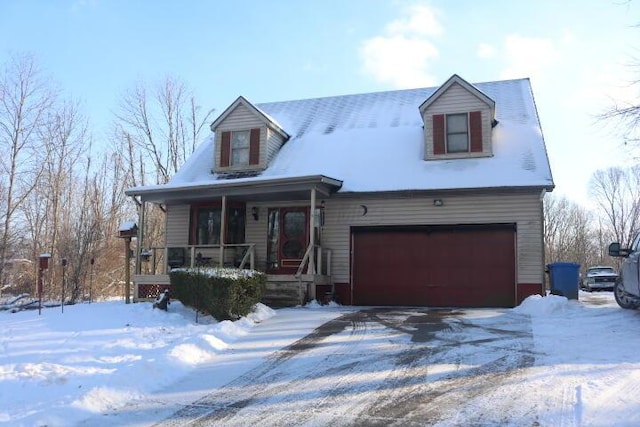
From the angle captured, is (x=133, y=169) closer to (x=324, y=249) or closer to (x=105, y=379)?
(x=324, y=249)

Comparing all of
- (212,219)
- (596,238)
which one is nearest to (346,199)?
(212,219)

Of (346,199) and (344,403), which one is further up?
(346,199)

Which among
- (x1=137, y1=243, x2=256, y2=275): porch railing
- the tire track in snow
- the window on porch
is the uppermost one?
the window on porch

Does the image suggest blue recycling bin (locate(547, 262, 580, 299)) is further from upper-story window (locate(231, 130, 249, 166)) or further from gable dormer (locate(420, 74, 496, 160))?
upper-story window (locate(231, 130, 249, 166))

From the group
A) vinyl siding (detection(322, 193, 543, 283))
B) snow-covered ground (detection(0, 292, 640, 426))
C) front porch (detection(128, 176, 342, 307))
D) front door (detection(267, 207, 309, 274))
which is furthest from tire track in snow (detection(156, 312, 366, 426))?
front door (detection(267, 207, 309, 274))

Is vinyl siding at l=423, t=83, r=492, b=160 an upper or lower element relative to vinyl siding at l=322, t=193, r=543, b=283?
upper

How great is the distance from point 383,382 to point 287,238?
10287 mm

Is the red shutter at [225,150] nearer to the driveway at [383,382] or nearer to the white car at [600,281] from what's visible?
the driveway at [383,382]

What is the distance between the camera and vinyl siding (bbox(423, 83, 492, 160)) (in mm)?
15422

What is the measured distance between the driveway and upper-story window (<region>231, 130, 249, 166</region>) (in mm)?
9298

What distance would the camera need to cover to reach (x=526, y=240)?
14.1m

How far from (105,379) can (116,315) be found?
5.85 meters

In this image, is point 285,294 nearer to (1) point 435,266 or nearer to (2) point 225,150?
(1) point 435,266

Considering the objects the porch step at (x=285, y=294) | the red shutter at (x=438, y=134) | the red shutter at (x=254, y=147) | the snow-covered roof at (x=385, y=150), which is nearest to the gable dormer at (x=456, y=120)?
the red shutter at (x=438, y=134)
